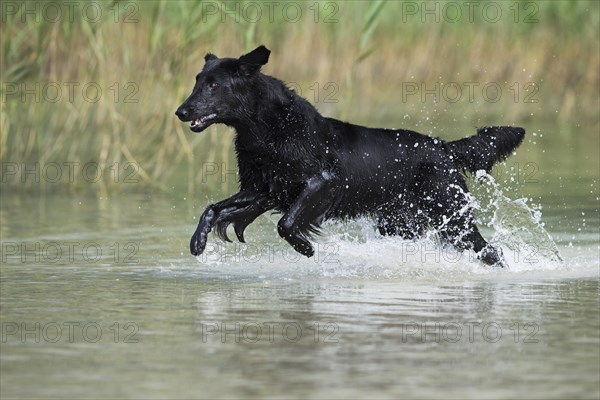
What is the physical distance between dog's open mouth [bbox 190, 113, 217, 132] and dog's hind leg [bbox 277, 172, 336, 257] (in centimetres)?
75

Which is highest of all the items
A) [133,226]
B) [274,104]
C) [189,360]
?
[274,104]

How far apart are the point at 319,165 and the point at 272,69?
987cm

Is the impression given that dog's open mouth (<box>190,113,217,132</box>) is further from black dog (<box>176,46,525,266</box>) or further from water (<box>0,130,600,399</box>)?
water (<box>0,130,600,399</box>)

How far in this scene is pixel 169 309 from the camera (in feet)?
23.5

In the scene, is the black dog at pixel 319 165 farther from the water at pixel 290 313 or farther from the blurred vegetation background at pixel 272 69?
the blurred vegetation background at pixel 272 69

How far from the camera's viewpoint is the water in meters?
5.39

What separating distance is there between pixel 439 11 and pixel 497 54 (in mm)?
1125

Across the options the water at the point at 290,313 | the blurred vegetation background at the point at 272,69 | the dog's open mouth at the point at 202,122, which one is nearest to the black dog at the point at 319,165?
Result: the dog's open mouth at the point at 202,122

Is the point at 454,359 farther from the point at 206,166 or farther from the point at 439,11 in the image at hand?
the point at 439,11

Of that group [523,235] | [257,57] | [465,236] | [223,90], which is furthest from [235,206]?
[523,235]

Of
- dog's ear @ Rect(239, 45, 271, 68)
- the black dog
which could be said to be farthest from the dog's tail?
dog's ear @ Rect(239, 45, 271, 68)

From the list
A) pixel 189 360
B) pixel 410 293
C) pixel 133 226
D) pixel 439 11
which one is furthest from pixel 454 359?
pixel 439 11

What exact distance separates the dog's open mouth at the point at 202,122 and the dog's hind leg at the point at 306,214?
29.5 inches

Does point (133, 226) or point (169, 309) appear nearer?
point (169, 309)
